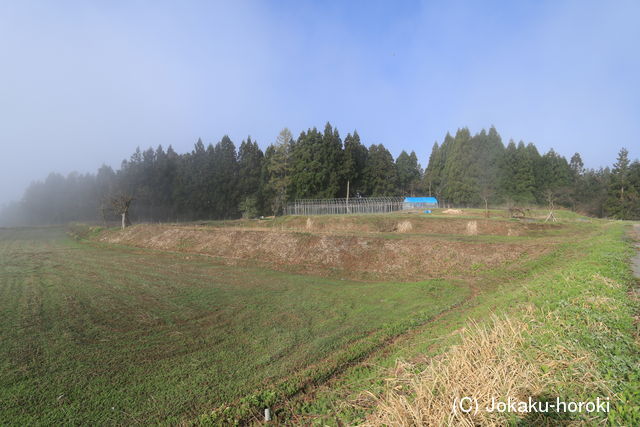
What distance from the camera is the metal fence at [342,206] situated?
44.1m

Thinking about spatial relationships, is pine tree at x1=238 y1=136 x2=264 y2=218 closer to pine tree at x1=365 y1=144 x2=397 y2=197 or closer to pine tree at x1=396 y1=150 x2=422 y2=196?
pine tree at x1=365 y1=144 x2=397 y2=197

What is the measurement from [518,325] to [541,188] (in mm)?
64286

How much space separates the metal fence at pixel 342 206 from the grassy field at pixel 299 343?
2867 centimetres

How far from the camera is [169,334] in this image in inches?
341

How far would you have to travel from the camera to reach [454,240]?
1866cm

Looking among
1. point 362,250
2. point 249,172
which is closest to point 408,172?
point 249,172

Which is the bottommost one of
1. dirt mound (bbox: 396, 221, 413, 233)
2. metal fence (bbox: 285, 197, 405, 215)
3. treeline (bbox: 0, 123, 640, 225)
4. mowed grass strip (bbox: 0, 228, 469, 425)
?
mowed grass strip (bbox: 0, 228, 469, 425)

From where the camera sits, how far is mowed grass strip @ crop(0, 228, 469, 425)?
17.8 ft

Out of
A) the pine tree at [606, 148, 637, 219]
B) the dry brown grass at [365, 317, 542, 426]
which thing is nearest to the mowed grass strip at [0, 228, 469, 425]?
the dry brown grass at [365, 317, 542, 426]

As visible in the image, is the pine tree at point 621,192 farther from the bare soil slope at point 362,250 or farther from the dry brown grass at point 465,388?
the dry brown grass at point 465,388

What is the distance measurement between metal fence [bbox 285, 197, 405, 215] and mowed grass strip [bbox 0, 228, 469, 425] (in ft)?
91.3

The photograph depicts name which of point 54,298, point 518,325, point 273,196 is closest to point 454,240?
point 518,325

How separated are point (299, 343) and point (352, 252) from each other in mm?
12160

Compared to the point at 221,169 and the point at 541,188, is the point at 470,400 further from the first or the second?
the point at 541,188
